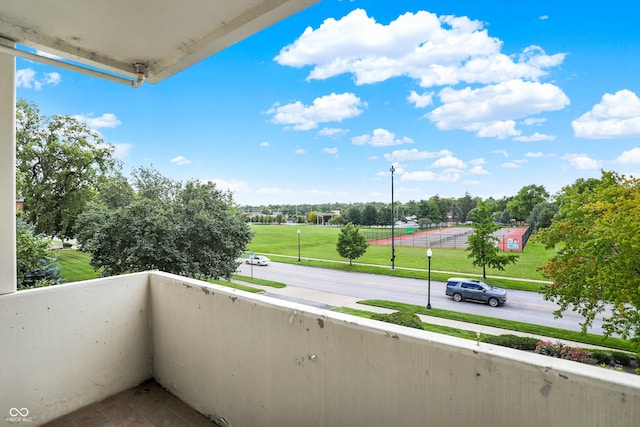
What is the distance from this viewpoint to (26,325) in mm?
1323

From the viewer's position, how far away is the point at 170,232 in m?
7.09

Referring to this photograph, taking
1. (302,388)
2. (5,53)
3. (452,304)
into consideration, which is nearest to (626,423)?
(302,388)

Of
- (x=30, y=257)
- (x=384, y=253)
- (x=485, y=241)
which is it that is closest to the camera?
(x=30, y=257)

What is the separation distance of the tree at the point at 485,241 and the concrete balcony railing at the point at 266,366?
802 centimetres

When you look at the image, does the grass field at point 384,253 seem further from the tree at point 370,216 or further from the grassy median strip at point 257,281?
the tree at point 370,216

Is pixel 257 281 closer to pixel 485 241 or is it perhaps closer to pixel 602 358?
pixel 485 241

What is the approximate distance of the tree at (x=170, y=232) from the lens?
6.87m

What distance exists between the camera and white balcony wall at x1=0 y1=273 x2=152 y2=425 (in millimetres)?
1289

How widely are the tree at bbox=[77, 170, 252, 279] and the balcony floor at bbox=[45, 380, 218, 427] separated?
A: 5810 mm

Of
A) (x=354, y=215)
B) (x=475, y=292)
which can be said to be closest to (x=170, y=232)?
(x=354, y=215)

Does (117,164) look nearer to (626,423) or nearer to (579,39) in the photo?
(626,423)

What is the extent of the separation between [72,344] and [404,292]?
9.43 meters

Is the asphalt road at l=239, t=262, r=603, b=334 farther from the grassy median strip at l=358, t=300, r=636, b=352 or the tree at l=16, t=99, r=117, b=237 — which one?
the tree at l=16, t=99, r=117, b=237

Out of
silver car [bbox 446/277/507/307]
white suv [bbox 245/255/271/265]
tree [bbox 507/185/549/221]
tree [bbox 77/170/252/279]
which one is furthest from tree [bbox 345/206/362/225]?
Answer: tree [bbox 507/185/549/221]
